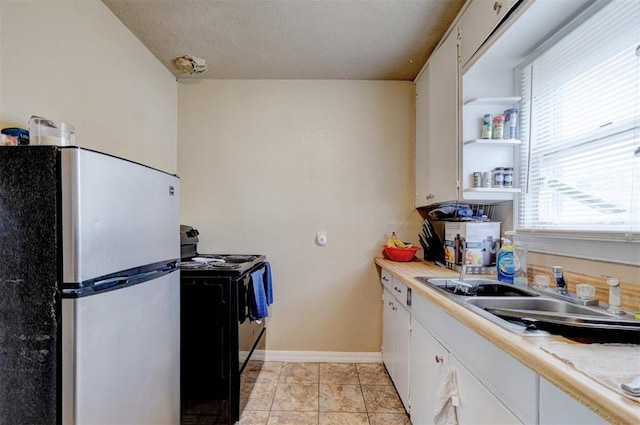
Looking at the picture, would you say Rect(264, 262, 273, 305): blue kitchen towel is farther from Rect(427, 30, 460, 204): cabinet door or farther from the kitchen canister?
the kitchen canister

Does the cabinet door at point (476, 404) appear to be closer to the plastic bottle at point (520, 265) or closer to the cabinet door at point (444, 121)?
the plastic bottle at point (520, 265)

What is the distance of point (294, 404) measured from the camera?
6.46 ft

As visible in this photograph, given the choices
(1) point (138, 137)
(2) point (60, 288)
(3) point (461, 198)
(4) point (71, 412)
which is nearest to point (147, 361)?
(4) point (71, 412)

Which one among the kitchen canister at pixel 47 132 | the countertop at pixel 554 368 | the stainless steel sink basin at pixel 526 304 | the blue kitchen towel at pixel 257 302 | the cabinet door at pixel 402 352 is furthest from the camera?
the blue kitchen towel at pixel 257 302

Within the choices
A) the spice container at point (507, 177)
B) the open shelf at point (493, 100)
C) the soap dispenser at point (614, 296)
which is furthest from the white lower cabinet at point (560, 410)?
the open shelf at point (493, 100)

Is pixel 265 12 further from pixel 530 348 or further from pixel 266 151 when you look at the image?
pixel 530 348

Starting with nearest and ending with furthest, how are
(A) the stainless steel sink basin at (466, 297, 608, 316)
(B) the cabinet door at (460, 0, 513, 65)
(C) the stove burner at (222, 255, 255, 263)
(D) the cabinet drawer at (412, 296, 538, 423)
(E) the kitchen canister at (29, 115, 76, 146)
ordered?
(D) the cabinet drawer at (412, 296, 538, 423) → (E) the kitchen canister at (29, 115, 76, 146) → (A) the stainless steel sink basin at (466, 297, 608, 316) → (B) the cabinet door at (460, 0, 513, 65) → (C) the stove burner at (222, 255, 255, 263)

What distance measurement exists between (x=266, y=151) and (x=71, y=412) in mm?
2107

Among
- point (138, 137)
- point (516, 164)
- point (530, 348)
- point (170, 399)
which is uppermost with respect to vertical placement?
point (138, 137)

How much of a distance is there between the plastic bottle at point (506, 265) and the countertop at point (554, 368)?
0.57 metres

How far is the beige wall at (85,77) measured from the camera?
126 centimetres

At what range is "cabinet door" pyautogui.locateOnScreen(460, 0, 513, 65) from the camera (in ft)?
4.47

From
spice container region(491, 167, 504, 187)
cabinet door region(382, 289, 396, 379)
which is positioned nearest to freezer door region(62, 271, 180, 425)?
cabinet door region(382, 289, 396, 379)

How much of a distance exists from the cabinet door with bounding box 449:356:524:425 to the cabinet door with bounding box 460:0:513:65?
152cm
